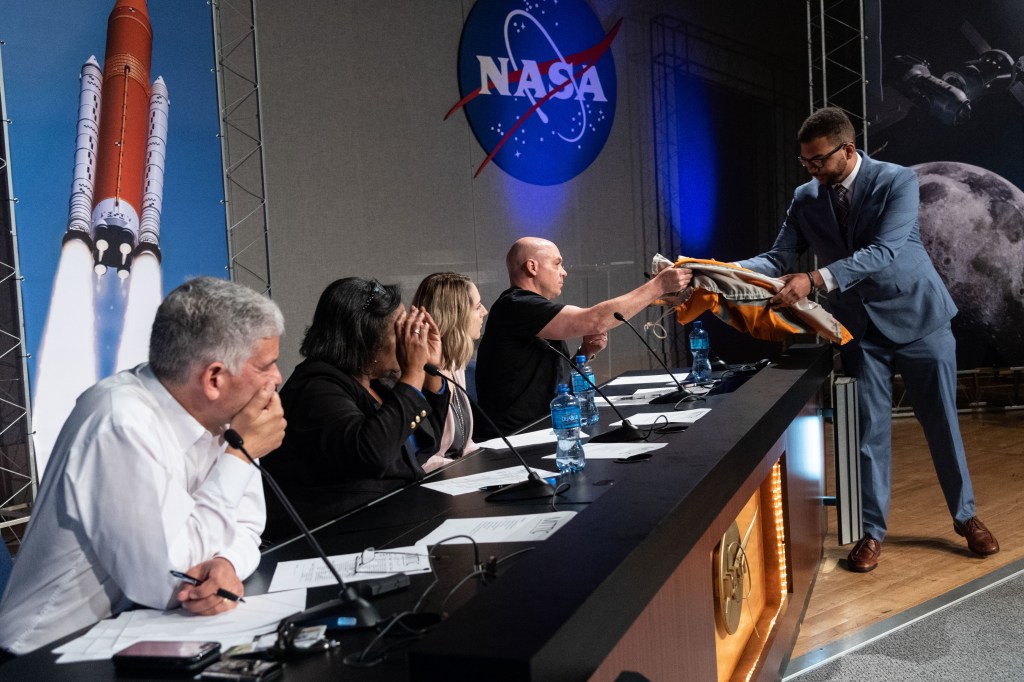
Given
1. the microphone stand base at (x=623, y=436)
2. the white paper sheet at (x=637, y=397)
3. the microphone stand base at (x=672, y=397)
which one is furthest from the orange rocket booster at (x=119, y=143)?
the microphone stand base at (x=623, y=436)

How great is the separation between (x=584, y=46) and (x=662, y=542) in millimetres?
5978

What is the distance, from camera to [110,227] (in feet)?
13.0

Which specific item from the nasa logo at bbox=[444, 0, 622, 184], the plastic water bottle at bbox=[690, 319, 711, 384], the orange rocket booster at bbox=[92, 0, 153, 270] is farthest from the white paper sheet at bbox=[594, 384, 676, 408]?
the nasa logo at bbox=[444, 0, 622, 184]

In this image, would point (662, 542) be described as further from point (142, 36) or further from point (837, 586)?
point (142, 36)

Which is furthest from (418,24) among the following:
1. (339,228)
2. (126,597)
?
(126,597)

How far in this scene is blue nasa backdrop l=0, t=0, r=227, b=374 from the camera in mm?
3762

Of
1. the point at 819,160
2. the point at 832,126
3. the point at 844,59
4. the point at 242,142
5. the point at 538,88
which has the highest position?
the point at 844,59

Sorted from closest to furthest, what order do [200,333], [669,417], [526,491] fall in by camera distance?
[200,333] → [526,491] → [669,417]

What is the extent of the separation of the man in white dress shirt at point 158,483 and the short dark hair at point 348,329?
0.73 m

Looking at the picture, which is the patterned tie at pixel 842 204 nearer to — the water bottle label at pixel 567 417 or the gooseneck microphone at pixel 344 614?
the water bottle label at pixel 567 417

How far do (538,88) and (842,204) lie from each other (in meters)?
3.33

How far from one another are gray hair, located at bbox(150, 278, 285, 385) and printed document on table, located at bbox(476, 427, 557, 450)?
47.5 inches

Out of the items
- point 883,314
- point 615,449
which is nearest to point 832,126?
point 883,314

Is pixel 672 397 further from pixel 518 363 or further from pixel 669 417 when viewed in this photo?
pixel 518 363
